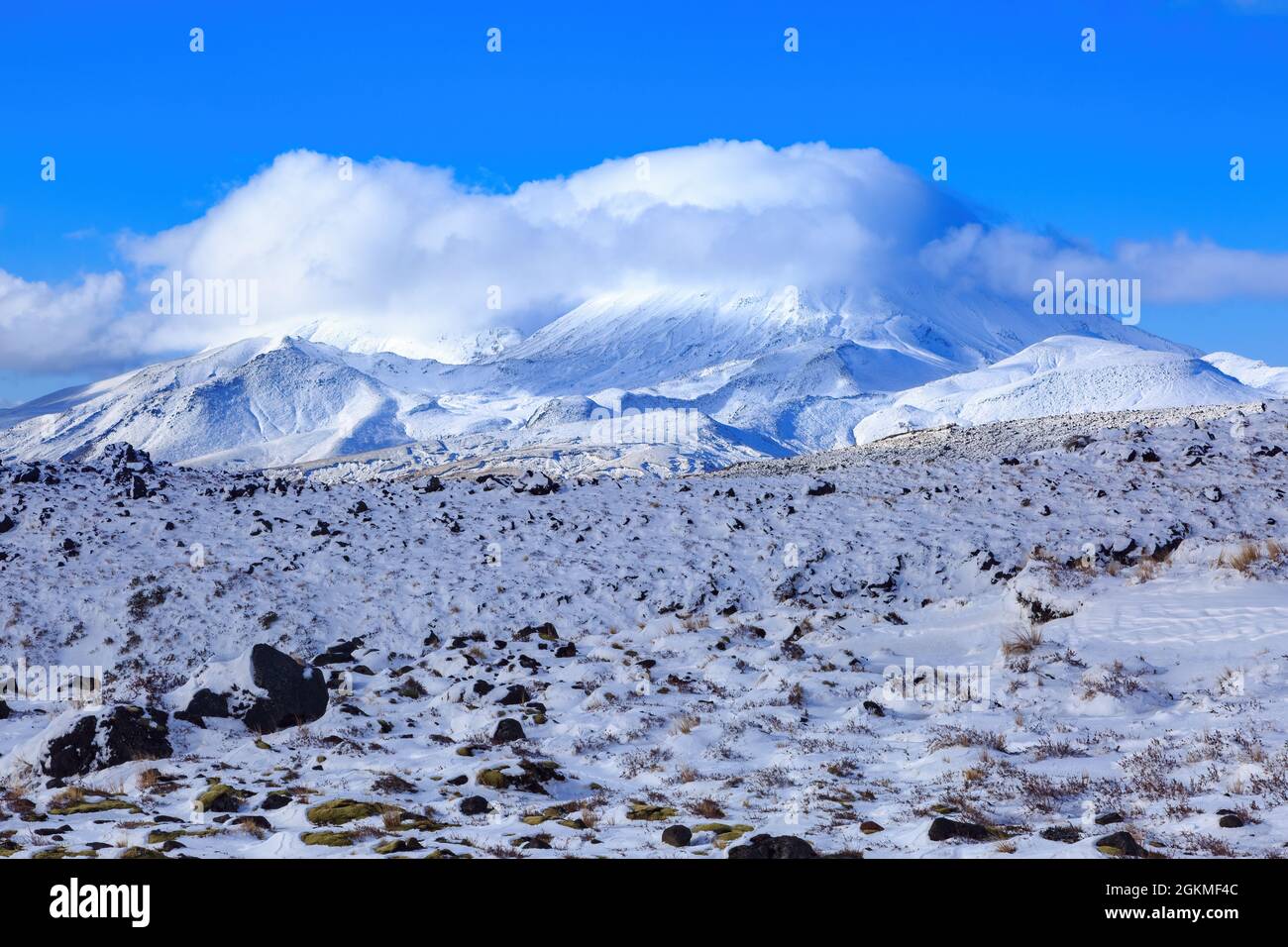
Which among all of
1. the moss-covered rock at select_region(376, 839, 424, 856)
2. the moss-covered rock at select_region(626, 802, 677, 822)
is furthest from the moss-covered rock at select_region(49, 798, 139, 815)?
the moss-covered rock at select_region(626, 802, 677, 822)

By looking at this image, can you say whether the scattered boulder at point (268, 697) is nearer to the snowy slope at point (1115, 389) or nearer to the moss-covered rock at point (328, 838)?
the moss-covered rock at point (328, 838)

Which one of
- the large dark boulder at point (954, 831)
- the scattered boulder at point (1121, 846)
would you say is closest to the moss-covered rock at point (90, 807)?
the large dark boulder at point (954, 831)

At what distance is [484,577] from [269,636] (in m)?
4.99

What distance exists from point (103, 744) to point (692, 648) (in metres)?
9.68

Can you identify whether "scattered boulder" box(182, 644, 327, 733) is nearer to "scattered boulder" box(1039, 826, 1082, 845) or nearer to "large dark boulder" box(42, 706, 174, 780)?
"large dark boulder" box(42, 706, 174, 780)

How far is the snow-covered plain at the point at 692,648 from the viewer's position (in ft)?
31.9

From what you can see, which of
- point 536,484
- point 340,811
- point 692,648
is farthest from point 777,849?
point 536,484

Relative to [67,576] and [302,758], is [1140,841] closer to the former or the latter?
[302,758]

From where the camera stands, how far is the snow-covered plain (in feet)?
31.9

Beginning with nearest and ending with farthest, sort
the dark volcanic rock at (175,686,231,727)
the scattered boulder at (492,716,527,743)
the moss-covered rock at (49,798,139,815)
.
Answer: the moss-covered rock at (49,798,139,815) < the scattered boulder at (492,716,527,743) < the dark volcanic rock at (175,686,231,727)

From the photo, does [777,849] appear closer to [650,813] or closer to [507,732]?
[650,813]

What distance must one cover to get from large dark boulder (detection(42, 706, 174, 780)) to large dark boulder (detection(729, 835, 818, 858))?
882cm

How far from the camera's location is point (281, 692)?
1512 cm

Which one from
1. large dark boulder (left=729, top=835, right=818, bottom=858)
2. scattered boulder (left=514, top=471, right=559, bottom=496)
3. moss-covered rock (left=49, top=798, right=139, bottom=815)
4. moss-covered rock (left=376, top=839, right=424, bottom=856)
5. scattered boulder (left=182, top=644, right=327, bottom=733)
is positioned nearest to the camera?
large dark boulder (left=729, top=835, right=818, bottom=858)
